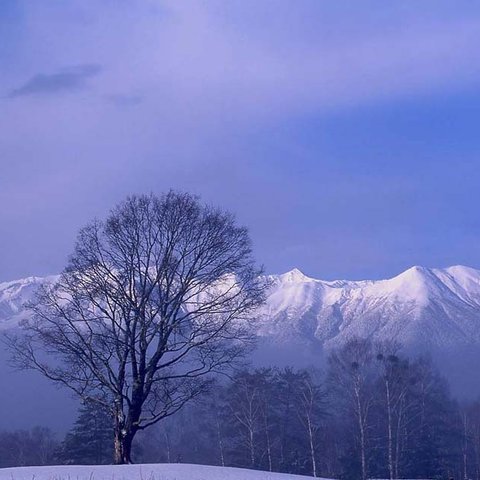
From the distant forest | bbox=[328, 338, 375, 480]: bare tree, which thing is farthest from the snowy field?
bbox=[328, 338, 375, 480]: bare tree

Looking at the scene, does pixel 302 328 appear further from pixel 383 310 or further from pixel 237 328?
pixel 237 328

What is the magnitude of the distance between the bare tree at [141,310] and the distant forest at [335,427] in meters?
14.7

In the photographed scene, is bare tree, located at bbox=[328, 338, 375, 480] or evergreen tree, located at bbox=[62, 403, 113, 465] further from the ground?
bare tree, located at bbox=[328, 338, 375, 480]

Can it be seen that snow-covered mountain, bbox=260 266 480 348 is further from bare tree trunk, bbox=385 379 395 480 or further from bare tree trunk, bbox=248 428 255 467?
bare tree trunk, bbox=385 379 395 480

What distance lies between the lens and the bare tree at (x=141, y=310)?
30188mm

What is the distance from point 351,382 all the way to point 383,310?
145 meters

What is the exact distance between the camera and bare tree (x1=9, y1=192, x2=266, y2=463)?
30188mm

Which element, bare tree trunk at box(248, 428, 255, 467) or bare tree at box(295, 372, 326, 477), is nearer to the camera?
bare tree trunk at box(248, 428, 255, 467)

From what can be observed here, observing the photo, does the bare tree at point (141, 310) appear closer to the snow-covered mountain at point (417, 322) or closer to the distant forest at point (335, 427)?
the distant forest at point (335, 427)

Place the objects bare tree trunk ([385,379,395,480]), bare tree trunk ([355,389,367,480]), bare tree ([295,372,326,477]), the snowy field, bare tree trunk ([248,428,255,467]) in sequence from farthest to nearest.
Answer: bare tree ([295,372,326,477])
bare tree trunk ([248,428,255,467])
bare tree trunk ([385,379,395,480])
bare tree trunk ([355,389,367,480])
the snowy field

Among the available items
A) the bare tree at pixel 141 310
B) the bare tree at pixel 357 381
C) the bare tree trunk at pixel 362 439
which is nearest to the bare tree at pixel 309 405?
the bare tree at pixel 357 381

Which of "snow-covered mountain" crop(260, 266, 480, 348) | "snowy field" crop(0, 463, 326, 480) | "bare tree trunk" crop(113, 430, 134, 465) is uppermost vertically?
"snow-covered mountain" crop(260, 266, 480, 348)

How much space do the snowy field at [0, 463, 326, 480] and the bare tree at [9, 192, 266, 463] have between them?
21.7ft

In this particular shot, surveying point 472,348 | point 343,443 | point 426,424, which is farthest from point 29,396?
point 426,424
